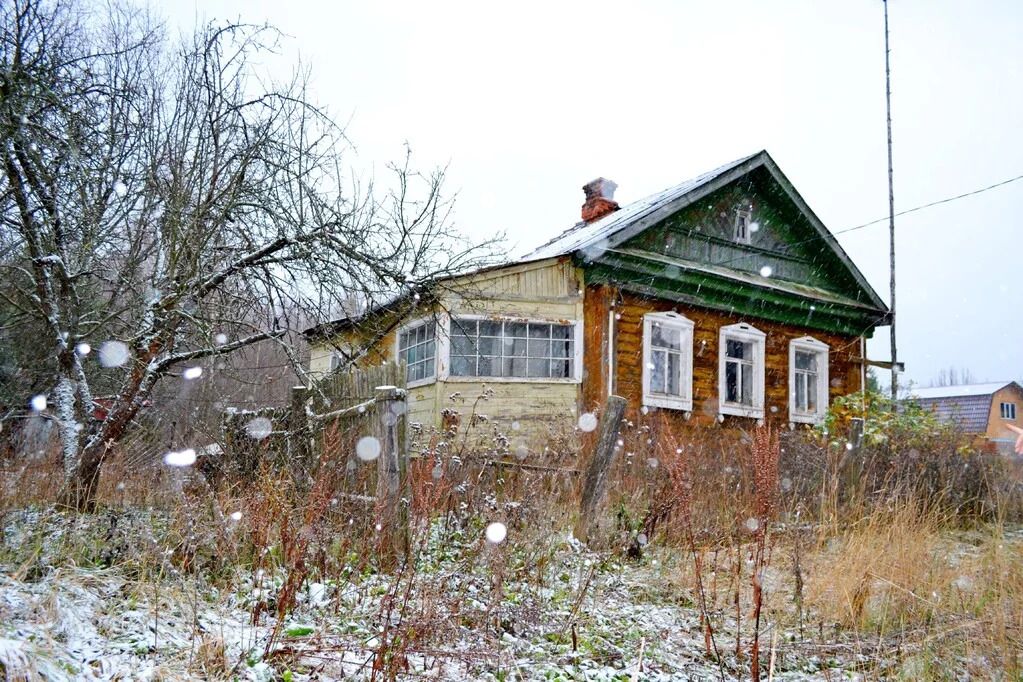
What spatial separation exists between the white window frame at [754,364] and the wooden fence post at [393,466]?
979cm

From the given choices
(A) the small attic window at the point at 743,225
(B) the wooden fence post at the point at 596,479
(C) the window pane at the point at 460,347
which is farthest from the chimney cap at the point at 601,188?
(B) the wooden fence post at the point at 596,479

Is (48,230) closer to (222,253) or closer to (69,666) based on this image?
(222,253)

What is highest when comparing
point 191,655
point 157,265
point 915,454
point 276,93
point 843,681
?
point 276,93

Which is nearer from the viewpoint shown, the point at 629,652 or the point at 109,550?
the point at 629,652

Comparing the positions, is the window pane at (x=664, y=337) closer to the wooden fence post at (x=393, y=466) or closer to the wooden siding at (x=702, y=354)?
the wooden siding at (x=702, y=354)

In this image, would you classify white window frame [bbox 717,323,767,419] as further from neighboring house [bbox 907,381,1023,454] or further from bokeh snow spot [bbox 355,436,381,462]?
neighboring house [bbox 907,381,1023,454]

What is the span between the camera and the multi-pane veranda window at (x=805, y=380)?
15.3 meters

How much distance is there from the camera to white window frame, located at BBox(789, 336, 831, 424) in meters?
14.9

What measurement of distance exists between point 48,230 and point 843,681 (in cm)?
617

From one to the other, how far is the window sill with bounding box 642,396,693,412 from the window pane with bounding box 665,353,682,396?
22 cm

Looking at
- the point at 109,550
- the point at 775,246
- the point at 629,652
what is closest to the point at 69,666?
the point at 109,550

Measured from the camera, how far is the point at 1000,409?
47.5 m

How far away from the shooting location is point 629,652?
155 inches

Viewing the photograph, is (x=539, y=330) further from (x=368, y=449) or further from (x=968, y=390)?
(x=968, y=390)
